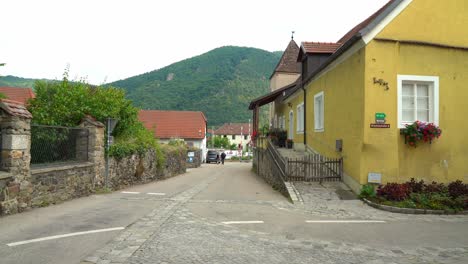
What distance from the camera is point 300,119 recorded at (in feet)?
69.6

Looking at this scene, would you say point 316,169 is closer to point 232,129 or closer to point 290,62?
point 290,62

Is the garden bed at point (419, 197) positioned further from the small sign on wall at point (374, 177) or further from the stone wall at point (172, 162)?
the stone wall at point (172, 162)

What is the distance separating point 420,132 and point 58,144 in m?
10.7

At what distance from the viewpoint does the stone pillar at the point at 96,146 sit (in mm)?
13001

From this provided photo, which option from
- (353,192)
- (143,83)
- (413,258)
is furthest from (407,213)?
(143,83)

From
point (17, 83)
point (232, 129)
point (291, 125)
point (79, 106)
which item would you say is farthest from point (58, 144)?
point (232, 129)

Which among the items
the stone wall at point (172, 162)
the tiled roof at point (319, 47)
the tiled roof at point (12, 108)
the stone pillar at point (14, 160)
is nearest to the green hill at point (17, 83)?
the tiled roof at point (12, 108)

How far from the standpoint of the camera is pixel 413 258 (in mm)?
5883

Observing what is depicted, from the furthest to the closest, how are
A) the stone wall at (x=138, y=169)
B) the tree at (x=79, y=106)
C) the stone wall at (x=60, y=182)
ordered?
the stone wall at (x=138, y=169)
the tree at (x=79, y=106)
the stone wall at (x=60, y=182)

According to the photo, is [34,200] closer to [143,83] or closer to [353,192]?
[353,192]

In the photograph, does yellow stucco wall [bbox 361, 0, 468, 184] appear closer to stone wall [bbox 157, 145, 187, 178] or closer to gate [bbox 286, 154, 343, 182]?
gate [bbox 286, 154, 343, 182]

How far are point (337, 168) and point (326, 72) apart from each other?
162 inches

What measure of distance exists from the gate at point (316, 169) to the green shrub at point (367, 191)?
192 cm

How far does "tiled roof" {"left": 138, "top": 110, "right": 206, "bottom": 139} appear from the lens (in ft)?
205
